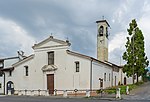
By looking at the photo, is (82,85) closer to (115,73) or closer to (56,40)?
(56,40)

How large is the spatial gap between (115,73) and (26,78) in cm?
1976

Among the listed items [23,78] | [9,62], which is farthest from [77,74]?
[9,62]

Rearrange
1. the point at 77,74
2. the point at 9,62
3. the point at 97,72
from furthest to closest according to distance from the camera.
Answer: the point at 9,62
the point at 97,72
the point at 77,74

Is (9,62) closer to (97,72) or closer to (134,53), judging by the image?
(97,72)

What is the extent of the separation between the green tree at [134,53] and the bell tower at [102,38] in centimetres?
469

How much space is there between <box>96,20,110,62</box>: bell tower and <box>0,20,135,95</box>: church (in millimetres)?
4365

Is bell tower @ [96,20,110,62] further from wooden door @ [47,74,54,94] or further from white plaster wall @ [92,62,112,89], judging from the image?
wooden door @ [47,74,54,94]

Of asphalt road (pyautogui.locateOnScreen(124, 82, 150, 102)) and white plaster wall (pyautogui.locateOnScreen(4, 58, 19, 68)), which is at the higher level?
white plaster wall (pyautogui.locateOnScreen(4, 58, 19, 68))

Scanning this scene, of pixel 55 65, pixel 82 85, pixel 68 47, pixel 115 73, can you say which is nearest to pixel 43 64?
pixel 55 65

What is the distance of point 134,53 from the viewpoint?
4453cm

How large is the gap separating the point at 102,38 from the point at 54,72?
13986 mm

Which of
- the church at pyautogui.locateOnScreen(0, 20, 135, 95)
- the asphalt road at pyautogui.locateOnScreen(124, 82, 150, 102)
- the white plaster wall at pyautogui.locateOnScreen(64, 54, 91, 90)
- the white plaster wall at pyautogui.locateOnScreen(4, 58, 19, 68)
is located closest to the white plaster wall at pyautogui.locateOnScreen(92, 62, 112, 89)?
the church at pyautogui.locateOnScreen(0, 20, 135, 95)

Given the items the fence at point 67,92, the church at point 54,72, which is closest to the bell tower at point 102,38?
the church at point 54,72

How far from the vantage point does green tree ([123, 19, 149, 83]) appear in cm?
4384
